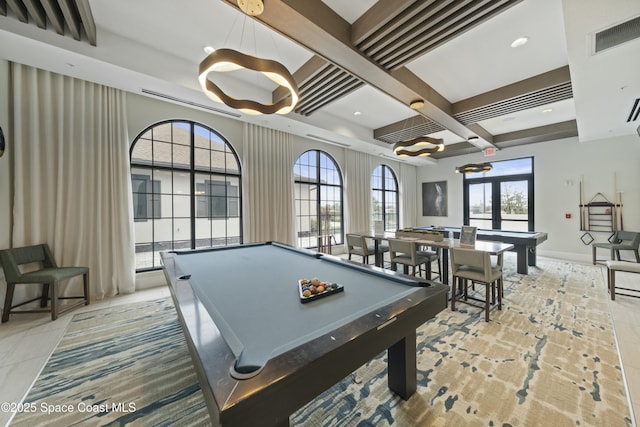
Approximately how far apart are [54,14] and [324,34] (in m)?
2.61

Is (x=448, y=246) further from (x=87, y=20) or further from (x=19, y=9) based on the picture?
(x=19, y=9)

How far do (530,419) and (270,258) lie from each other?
2450 millimetres

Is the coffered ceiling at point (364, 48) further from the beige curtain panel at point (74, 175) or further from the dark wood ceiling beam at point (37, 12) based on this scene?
the beige curtain panel at point (74, 175)

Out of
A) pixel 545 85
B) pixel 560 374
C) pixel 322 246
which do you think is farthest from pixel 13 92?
pixel 545 85

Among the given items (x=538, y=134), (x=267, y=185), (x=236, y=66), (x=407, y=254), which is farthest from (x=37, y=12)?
(x=538, y=134)

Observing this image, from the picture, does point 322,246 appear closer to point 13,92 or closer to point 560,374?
point 560,374

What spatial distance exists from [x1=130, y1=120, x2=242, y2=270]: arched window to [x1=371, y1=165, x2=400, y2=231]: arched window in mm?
4639

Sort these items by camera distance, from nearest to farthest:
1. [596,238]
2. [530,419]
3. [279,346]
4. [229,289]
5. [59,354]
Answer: [279,346] → [530,419] → [229,289] → [59,354] → [596,238]

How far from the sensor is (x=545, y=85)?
3.57 metres

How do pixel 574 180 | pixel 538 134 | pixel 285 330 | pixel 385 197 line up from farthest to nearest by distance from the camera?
pixel 385 197 < pixel 574 180 < pixel 538 134 < pixel 285 330

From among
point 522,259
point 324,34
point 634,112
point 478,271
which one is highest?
point 324,34

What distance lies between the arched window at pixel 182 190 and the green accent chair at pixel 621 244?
7.85 metres

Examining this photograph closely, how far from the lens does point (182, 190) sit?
443cm

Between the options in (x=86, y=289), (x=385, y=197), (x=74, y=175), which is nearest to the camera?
(x=86, y=289)
